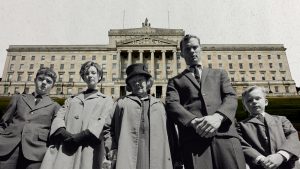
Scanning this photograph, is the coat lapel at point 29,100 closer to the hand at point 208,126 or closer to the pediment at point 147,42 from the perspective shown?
the hand at point 208,126

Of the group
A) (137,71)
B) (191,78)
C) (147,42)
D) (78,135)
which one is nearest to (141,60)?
(147,42)

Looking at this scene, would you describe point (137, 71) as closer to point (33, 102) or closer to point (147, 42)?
point (33, 102)

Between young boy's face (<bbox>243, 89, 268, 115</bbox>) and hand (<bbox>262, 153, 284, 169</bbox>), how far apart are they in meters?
0.83

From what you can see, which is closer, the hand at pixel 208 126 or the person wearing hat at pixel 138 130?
the hand at pixel 208 126

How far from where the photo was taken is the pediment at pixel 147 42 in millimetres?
60125

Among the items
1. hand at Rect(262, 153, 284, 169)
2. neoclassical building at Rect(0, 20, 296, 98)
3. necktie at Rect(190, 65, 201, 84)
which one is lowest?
hand at Rect(262, 153, 284, 169)

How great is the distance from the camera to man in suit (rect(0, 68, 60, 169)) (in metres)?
4.26

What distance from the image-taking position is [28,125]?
4516mm

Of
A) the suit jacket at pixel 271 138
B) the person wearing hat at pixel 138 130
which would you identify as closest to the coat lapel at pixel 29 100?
the person wearing hat at pixel 138 130

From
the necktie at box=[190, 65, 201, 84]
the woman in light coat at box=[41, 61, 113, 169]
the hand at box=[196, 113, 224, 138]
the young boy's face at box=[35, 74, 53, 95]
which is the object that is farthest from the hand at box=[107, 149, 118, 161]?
Result: the young boy's face at box=[35, 74, 53, 95]

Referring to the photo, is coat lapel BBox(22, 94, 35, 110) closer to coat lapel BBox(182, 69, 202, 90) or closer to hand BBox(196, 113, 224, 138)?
coat lapel BBox(182, 69, 202, 90)

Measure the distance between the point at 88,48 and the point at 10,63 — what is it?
1797 cm

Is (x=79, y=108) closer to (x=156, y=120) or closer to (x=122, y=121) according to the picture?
(x=122, y=121)

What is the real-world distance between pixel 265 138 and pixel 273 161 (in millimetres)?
470
